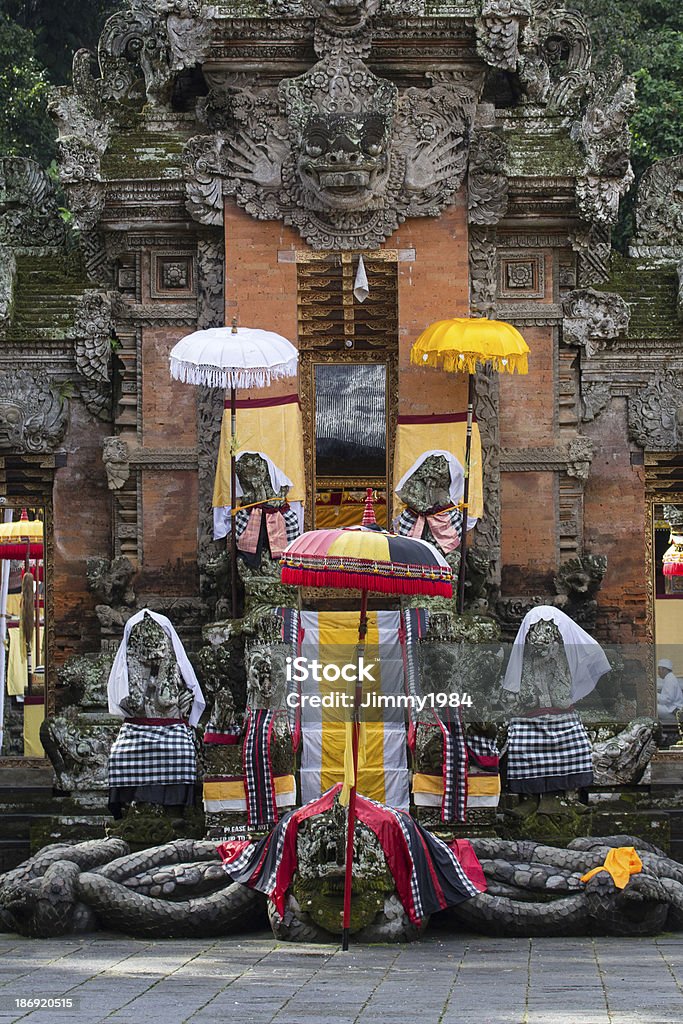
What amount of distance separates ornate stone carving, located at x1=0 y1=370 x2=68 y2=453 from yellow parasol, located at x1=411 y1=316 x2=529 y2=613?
3.54 meters

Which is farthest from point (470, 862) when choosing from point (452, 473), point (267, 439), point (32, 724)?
point (32, 724)

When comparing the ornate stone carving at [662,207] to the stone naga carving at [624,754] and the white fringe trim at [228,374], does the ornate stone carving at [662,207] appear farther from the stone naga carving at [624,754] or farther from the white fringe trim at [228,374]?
the stone naga carving at [624,754]

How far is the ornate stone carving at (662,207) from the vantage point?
18609mm

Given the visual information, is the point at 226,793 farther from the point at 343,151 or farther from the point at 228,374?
the point at 343,151

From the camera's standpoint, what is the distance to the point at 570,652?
51.5 ft

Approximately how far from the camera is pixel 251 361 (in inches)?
627

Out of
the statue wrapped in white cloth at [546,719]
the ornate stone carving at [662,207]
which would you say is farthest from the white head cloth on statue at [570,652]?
the ornate stone carving at [662,207]

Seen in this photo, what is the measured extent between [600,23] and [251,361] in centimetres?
1090

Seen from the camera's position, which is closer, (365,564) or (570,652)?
(365,564)

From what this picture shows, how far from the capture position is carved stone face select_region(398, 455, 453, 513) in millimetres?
16859

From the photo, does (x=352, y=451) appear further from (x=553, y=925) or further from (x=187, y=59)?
(x=553, y=925)

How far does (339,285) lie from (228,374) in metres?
1.97

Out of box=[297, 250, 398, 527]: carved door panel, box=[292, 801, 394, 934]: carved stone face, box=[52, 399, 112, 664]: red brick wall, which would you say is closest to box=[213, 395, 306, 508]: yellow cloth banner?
box=[297, 250, 398, 527]: carved door panel

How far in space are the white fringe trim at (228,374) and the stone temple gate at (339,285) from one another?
117cm
